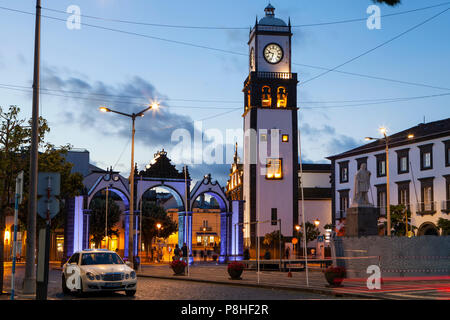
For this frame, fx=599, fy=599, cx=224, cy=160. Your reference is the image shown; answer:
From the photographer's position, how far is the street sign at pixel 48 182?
14.2 m

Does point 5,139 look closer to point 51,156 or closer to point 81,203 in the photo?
point 51,156

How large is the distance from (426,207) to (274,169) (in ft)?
63.5

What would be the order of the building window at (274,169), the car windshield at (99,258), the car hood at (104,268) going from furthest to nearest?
the building window at (274,169), the car windshield at (99,258), the car hood at (104,268)

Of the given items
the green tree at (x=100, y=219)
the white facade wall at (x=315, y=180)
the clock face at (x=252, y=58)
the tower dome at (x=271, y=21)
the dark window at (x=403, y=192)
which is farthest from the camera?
the white facade wall at (x=315, y=180)

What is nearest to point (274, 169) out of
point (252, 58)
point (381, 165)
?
point (381, 165)

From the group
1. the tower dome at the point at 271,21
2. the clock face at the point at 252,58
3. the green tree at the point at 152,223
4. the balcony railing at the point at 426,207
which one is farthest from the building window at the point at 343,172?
the green tree at the point at 152,223

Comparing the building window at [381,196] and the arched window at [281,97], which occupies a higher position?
the arched window at [281,97]

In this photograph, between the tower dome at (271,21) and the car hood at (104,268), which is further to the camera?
the tower dome at (271,21)

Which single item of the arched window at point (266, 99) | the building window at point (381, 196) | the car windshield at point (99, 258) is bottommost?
the car windshield at point (99, 258)

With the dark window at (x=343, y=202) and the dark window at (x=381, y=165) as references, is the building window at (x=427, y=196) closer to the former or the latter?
the dark window at (x=381, y=165)

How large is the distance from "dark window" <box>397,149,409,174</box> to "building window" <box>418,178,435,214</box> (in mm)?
2735

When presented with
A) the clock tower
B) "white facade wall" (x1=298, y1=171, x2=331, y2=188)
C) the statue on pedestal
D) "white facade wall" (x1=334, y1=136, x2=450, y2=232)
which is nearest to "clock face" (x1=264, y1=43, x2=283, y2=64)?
the clock tower

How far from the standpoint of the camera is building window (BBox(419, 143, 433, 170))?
185 ft
